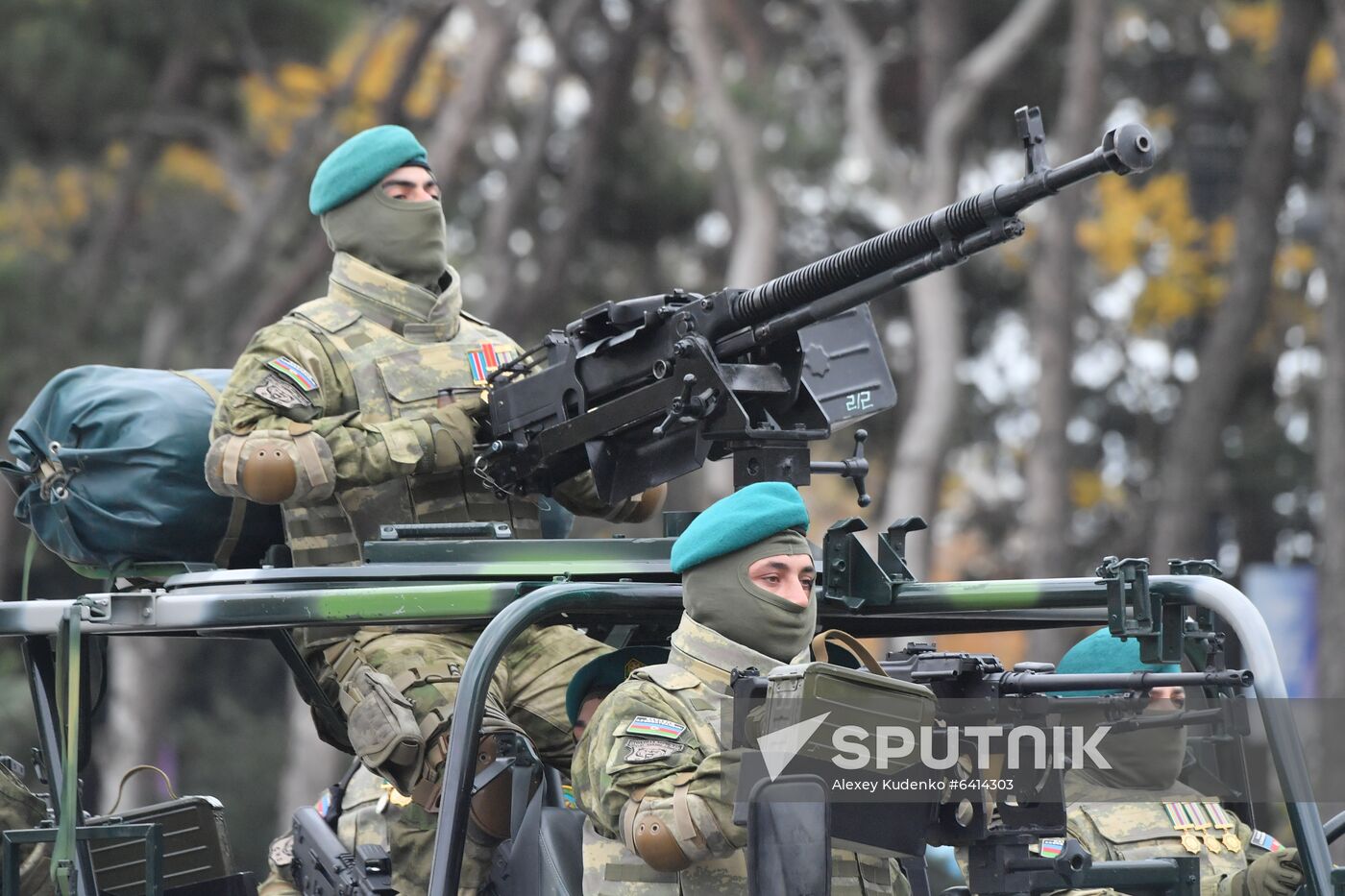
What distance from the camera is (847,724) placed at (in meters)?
4.20

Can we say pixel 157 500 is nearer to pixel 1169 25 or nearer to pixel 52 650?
pixel 52 650

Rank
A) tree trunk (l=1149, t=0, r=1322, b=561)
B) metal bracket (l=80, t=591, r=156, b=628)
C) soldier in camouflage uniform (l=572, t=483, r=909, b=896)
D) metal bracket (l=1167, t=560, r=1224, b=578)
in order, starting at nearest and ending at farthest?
1. soldier in camouflage uniform (l=572, t=483, r=909, b=896)
2. metal bracket (l=1167, t=560, r=1224, b=578)
3. metal bracket (l=80, t=591, r=156, b=628)
4. tree trunk (l=1149, t=0, r=1322, b=561)

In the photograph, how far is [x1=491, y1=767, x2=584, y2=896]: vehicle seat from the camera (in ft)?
16.1

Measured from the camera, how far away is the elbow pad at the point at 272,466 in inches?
220

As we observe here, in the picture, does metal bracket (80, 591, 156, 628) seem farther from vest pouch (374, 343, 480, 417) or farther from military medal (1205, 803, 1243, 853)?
military medal (1205, 803, 1243, 853)

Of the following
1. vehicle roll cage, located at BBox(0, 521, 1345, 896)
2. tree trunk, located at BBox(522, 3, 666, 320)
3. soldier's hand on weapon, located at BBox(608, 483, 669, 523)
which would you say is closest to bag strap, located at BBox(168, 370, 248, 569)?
vehicle roll cage, located at BBox(0, 521, 1345, 896)

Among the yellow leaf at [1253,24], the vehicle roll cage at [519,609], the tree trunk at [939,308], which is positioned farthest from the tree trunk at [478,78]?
the vehicle roll cage at [519,609]

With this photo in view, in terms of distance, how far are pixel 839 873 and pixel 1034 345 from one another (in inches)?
505

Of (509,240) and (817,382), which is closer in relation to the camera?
(817,382)

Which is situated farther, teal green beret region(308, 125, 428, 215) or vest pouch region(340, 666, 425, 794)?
teal green beret region(308, 125, 428, 215)

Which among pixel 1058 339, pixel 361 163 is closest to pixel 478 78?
pixel 1058 339

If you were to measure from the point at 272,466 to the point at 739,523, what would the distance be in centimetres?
135

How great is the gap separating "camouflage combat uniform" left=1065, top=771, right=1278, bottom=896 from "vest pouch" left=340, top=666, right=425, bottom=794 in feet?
5.29

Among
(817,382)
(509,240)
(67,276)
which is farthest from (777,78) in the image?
(817,382)
